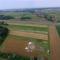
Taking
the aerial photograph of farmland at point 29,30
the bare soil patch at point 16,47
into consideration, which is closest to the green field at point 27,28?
the aerial photograph of farmland at point 29,30

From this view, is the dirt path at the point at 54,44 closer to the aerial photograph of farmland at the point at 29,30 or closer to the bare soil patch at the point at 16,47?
the aerial photograph of farmland at the point at 29,30

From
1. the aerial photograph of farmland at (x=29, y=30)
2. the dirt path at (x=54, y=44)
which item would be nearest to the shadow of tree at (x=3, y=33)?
the aerial photograph of farmland at (x=29, y=30)

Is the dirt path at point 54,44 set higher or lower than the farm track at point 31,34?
lower

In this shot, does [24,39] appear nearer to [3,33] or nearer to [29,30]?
[29,30]

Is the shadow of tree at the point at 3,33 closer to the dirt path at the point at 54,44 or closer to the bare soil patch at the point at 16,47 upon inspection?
the bare soil patch at the point at 16,47

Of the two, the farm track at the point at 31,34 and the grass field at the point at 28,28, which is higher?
the grass field at the point at 28,28

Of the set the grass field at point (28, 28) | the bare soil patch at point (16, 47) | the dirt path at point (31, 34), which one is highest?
the grass field at point (28, 28)

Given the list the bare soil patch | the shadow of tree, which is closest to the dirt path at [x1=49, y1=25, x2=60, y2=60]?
the bare soil patch

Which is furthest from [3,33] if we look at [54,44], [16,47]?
[54,44]

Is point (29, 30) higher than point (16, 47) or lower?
higher

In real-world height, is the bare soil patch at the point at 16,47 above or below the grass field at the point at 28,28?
below
